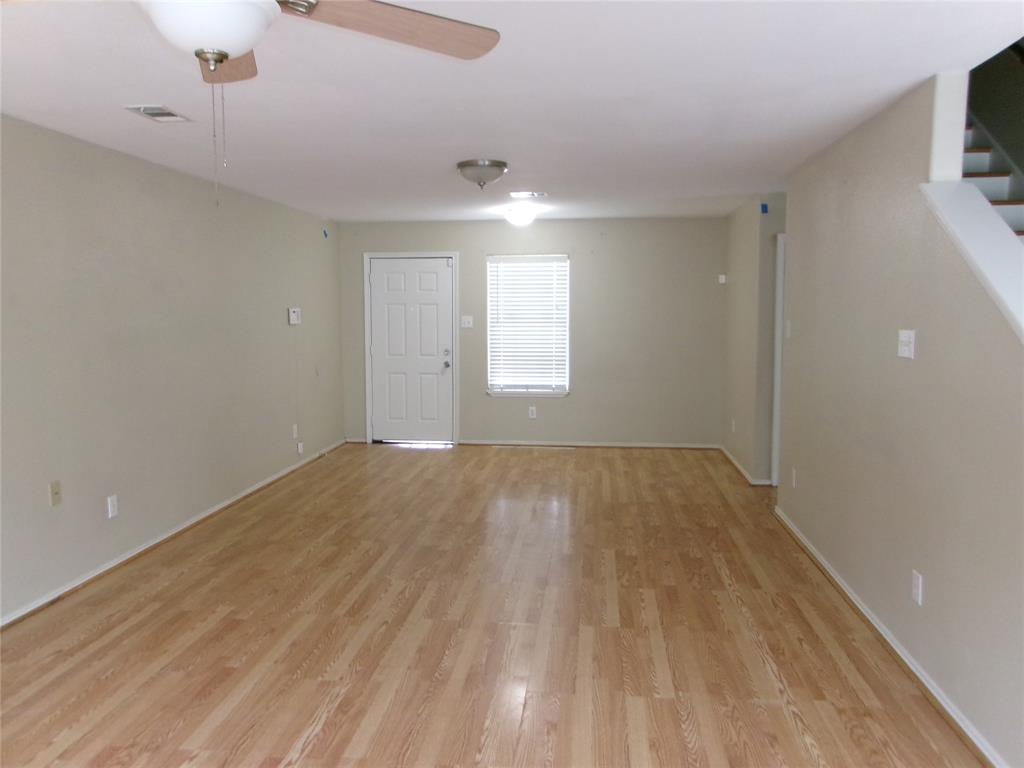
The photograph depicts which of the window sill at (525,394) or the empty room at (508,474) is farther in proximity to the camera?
the window sill at (525,394)

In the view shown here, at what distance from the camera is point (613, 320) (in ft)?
23.1

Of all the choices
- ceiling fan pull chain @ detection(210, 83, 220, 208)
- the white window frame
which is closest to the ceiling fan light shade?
ceiling fan pull chain @ detection(210, 83, 220, 208)

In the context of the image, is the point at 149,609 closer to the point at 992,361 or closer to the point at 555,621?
the point at 555,621

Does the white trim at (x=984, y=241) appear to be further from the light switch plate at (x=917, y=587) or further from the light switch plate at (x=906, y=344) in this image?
the light switch plate at (x=917, y=587)

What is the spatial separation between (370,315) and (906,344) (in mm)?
5440

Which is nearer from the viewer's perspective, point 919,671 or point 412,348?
point 919,671

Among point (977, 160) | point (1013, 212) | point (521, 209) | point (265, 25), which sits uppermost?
point (521, 209)

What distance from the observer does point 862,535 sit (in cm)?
329

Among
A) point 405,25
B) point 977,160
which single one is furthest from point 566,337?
point 405,25

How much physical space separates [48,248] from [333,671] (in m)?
2.38

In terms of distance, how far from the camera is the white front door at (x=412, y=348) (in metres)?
7.23

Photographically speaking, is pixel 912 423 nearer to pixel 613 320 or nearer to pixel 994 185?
pixel 994 185

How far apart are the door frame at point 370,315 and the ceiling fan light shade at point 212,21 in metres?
5.68

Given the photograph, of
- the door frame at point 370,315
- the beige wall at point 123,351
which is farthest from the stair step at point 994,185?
the door frame at point 370,315
